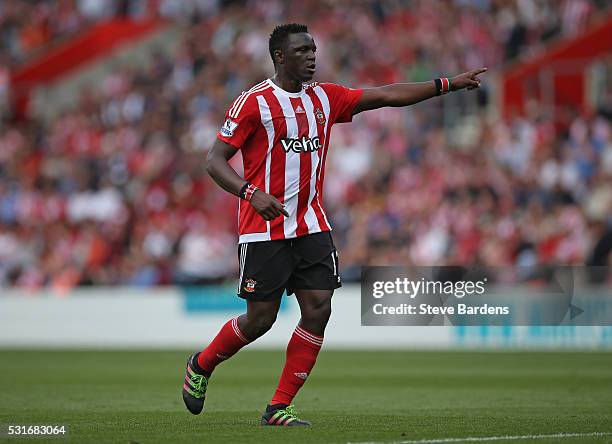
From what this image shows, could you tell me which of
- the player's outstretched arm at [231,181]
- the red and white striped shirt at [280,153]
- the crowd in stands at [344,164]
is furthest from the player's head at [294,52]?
the crowd in stands at [344,164]

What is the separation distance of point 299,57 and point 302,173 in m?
0.74

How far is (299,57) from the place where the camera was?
27.0 ft

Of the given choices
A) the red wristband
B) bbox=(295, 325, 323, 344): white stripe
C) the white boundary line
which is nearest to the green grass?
the white boundary line

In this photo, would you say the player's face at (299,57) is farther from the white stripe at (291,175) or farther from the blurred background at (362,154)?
the blurred background at (362,154)

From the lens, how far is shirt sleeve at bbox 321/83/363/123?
8.54 meters

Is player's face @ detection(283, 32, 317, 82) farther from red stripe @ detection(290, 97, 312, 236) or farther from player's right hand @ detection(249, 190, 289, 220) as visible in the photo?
player's right hand @ detection(249, 190, 289, 220)

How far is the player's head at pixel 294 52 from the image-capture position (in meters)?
8.23

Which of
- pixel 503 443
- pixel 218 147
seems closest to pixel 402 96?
pixel 218 147

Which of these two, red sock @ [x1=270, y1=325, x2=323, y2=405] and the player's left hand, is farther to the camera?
the player's left hand

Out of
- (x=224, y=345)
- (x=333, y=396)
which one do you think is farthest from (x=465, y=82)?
(x=333, y=396)

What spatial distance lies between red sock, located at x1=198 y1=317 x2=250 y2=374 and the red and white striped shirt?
2.00 feet

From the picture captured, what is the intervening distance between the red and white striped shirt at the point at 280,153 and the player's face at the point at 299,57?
6.7 inches

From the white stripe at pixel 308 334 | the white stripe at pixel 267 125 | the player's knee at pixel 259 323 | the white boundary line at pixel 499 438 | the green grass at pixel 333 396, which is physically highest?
the white stripe at pixel 267 125

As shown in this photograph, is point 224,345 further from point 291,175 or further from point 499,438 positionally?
point 499,438
